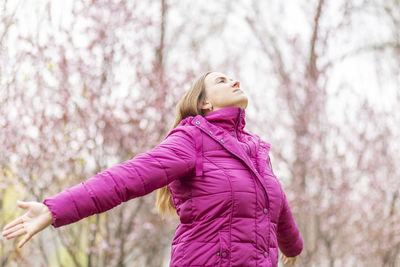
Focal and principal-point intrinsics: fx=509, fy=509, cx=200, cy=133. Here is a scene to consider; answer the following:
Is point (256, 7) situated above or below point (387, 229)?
above

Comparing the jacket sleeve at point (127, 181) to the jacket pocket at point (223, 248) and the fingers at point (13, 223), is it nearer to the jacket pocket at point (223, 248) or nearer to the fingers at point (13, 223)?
the fingers at point (13, 223)

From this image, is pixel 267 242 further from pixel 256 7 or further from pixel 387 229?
pixel 256 7

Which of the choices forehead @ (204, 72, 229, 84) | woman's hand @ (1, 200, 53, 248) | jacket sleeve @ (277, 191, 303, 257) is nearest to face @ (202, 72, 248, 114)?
forehead @ (204, 72, 229, 84)

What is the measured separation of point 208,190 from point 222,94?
0.60 meters

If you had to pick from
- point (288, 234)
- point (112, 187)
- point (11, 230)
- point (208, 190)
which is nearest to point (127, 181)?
point (112, 187)

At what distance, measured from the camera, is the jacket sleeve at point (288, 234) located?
3.03 m

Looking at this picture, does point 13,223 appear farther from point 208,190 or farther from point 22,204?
point 208,190

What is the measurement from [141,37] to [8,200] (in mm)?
2494

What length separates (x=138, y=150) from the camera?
18.7 ft

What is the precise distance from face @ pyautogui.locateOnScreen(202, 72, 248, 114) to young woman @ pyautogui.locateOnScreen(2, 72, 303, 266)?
0.06 m

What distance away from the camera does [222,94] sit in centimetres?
276

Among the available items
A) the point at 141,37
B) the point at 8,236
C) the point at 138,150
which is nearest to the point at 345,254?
the point at 138,150

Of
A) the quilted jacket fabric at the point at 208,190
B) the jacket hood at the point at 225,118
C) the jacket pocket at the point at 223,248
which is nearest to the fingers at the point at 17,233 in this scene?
the quilted jacket fabric at the point at 208,190

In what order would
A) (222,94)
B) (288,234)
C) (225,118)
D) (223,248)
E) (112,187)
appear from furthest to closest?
(288,234)
(222,94)
(225,118)
(223,248)
(112,187)
